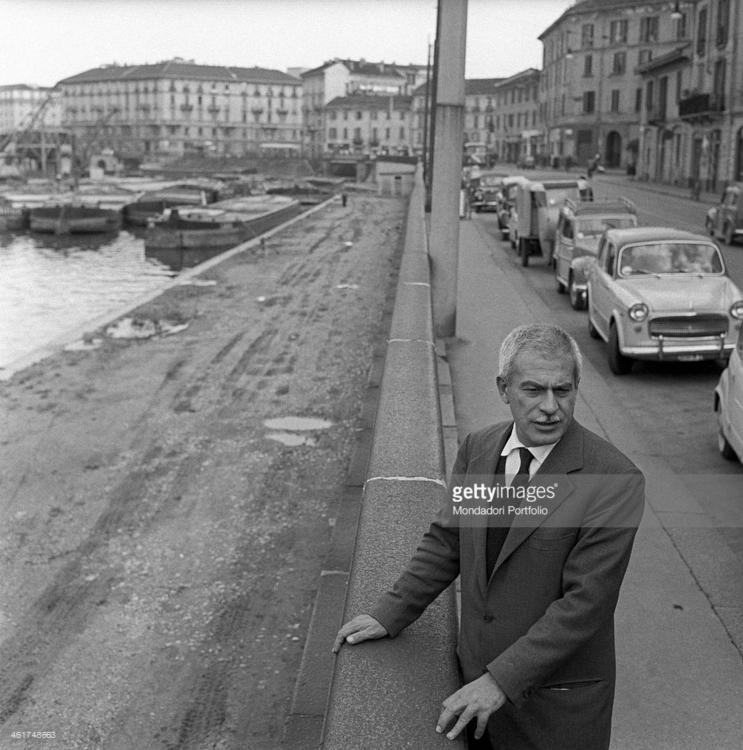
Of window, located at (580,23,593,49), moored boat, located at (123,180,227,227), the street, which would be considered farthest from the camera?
window, located at (580,23,593,49)

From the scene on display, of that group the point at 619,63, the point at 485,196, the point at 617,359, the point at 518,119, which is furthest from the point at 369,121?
the point at 617,359

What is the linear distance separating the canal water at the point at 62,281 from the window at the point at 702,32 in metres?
30.8

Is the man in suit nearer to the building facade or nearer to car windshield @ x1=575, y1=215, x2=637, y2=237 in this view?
car windshield @ x1=575, y1=215, x2=637, y2=237

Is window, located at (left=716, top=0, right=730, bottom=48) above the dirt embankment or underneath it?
above

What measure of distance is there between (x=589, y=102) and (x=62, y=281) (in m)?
63.4

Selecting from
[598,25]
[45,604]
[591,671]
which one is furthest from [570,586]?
[598,25]

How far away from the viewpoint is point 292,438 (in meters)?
10.6

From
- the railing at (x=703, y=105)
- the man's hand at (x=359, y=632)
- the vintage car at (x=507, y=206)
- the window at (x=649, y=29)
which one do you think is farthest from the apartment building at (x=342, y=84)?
the man's hand at (x=359, y=632)

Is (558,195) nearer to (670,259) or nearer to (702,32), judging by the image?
(670,259)

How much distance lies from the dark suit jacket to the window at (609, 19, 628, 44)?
3592 inches

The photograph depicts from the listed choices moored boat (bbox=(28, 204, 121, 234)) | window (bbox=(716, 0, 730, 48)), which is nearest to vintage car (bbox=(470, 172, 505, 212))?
window (bbox=(716, 0, 730, 48))

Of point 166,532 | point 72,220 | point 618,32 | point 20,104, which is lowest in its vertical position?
point 72,220

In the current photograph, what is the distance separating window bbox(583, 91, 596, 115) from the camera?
93.4m

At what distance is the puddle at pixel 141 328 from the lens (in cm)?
1699
